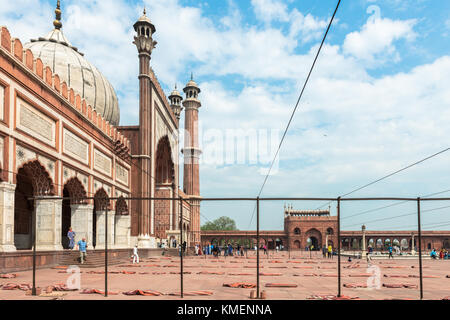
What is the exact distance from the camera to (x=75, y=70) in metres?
28.4

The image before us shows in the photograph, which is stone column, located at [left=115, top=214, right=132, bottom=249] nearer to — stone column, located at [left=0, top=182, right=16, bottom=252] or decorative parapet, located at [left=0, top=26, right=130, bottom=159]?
decorative parapet, located at [left=0, top=26, right=130, bottom=159]

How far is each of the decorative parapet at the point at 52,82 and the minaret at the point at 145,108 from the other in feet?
7.45

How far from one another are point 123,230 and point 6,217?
15.6 meters

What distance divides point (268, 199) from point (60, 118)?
46.3 feet

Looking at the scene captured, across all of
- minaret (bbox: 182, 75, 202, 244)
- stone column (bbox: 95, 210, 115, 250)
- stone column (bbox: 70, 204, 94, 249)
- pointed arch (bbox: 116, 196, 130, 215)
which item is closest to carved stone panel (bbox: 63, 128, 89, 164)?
stone column (bbox: 70, 204, 94, 249)

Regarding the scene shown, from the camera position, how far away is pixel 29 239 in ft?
71.7

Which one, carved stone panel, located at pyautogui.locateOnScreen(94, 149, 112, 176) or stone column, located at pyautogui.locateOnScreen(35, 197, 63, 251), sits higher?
carved stone panel, located at pyautogui.locateOnScreen(94, 149, 112, 176)

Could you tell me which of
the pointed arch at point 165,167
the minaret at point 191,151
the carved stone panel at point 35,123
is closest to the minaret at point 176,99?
the minaret at point 191,151

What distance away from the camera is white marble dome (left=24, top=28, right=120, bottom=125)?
1104 inches

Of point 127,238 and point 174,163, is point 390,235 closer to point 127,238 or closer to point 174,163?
point 174,163

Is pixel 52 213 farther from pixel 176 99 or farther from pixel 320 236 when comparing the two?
pixel 320 236

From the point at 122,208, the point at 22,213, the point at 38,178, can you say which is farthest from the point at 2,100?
the point at 122,208

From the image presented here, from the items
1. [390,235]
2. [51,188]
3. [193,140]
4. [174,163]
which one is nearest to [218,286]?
[51,188]

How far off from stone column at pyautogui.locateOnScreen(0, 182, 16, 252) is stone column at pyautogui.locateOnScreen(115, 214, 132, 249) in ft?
47.9
